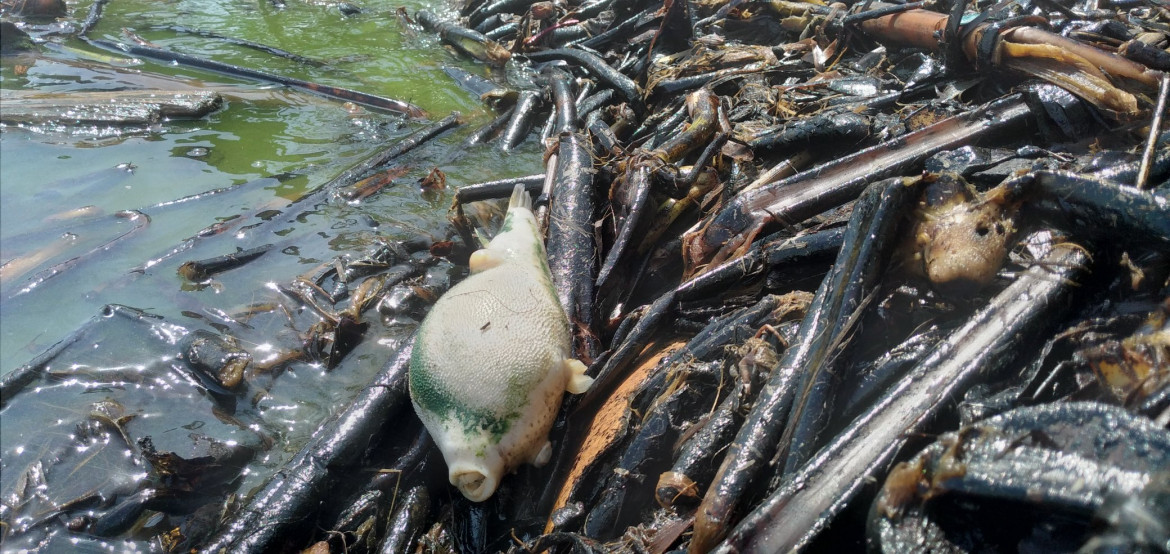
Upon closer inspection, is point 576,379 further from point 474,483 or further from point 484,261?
point 484,261

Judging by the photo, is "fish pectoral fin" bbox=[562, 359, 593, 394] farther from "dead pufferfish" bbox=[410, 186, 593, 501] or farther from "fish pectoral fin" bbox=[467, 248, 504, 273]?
"fish pectoral fin" bbox=[467, 248, 504, 273]

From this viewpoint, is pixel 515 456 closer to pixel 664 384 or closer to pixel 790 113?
pixel 664 384

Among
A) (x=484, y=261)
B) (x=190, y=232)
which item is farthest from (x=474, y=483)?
(x=190, y=232)

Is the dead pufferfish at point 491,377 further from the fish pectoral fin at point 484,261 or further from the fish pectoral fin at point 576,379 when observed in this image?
the fish pectoral fin at point 484,261

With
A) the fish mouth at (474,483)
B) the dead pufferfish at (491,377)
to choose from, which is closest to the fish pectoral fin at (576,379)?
the dead pufferfish at (491,377)

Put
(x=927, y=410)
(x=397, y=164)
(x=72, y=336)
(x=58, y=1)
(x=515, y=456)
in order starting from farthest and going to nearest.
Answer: (x=58, y=1), (x=397, y=164), (x=72, y=336), (x=515, y=456), (x=927, y=410)

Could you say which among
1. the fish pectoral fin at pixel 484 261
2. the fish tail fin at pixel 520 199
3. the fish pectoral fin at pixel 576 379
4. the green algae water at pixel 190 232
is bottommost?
the green algae water at pixel 190 232

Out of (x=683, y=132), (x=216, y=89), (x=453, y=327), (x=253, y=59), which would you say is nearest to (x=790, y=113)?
(x=683, y=132)
